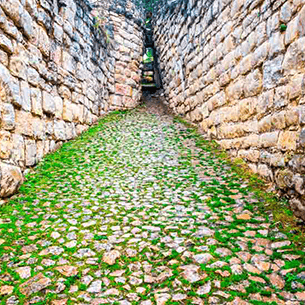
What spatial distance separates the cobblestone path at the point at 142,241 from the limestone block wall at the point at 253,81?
62 cm

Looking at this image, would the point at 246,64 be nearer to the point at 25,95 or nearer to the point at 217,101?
the point at 217,101

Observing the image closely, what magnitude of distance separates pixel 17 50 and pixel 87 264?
321 cm

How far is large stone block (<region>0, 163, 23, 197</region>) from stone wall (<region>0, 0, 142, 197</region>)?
0.01 meters

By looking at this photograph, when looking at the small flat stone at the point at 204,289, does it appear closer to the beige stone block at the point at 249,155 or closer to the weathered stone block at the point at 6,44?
the beige stone block at the point at 249,155

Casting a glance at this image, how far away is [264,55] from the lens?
12.2 feet

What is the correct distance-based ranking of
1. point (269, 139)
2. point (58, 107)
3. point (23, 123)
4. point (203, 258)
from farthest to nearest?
1. point (58, 107)
2. point (23, 123)
3. point (269, 139)
4. point (203, 258)

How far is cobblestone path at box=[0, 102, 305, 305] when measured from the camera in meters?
2.02

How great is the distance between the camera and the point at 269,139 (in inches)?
145

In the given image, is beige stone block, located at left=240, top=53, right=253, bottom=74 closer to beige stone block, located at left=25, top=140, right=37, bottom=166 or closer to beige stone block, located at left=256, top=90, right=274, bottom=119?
beige stone block, located at left=256, top=90, right=274, bottom=119

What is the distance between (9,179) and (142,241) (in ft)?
6.83

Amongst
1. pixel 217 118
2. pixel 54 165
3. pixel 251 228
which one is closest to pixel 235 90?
pixel 217 118

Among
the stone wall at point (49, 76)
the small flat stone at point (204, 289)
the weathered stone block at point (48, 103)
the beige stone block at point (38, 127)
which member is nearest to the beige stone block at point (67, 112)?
the stone wall at point (49, 76)

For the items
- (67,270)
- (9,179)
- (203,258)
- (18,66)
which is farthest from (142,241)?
(18,66)

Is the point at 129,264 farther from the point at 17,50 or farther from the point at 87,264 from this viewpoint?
the point at 17,50
